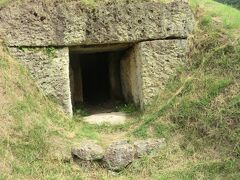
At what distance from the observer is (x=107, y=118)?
7703 mm

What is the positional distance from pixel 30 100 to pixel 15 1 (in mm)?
1621

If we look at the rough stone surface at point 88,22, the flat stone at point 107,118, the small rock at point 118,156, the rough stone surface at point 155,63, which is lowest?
the small rock at point 118,156

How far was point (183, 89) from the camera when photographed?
730 centimetres

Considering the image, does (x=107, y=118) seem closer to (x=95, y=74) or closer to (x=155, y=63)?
(x=155, y=63)

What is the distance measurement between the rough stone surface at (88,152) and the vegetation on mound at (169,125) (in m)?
0.14

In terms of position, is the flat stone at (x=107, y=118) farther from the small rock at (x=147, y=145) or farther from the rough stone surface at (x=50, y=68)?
the small rock at (x=147, y=145)

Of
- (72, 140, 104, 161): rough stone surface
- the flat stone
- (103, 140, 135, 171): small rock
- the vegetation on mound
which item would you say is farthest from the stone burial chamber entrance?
(103, 140, 135, 171): small rock

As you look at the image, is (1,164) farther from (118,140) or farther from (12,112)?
(118,140)

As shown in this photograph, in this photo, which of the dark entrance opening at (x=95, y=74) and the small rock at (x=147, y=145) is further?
the dark entrance opening at (x=95, y=74)

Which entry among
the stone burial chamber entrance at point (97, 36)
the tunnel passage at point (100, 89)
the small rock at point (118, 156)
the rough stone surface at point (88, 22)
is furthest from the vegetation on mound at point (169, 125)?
the tunnel passage at point (100, 89)

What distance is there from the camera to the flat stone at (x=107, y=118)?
7.52 metres

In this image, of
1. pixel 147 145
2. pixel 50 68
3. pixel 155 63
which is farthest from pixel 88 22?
pixel 147 145

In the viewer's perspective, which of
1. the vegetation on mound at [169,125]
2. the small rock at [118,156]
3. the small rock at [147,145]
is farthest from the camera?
the small rock at [147,145]

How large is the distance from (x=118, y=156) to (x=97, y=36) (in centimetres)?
209
